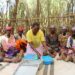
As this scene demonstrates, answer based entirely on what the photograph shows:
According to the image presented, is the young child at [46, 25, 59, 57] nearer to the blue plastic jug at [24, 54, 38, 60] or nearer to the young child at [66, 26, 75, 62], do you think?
the young child at [66, 26, 75, 62]

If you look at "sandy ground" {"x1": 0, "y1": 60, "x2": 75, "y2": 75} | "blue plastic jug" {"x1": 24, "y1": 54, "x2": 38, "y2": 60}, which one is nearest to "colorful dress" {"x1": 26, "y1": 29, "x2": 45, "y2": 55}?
"blue plastic jug" {"x1": 24, "y1": 54, "x2": 38, "y2": 60}

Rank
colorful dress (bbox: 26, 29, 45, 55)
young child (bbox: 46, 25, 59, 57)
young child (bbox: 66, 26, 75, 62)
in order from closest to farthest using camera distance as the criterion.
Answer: young child (bbox: 66, 26, 75, 62) < colorful dress (bbox: 26, 29, 45, 55) < young child (bbox: 46, 25, 59, 57)

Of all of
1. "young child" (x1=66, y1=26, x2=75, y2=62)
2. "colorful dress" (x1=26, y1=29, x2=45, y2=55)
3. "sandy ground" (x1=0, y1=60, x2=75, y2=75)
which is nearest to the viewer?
"sandy ground" (x1=0, y1=60, x2=75, y2=75)

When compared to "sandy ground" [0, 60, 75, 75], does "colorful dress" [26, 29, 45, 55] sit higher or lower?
higher

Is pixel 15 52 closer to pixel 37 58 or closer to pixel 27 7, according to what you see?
pixel 37 58

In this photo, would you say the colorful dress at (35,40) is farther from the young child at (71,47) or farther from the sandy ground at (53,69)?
the sandy ground at (53,69)

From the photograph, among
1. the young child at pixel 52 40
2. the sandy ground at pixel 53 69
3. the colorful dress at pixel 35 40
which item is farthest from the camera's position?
the young child at pixel 52 40

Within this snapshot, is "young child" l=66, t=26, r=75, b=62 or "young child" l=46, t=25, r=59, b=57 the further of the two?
"young child" l=46, t=25, r=59, b=57

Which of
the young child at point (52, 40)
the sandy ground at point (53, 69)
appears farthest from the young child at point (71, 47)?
the young child at point (52, 40)

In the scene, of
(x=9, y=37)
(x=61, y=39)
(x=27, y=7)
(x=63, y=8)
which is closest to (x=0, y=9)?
(x=27, y=7)

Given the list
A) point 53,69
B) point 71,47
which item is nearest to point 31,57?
point 71,47

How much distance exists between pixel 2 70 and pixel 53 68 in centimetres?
97

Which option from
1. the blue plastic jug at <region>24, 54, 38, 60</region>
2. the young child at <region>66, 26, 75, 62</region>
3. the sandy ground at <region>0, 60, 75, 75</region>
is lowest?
the sandy ground at <region>0, 60, 75, 75</region>

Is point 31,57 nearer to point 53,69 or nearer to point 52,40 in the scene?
point 53,69
